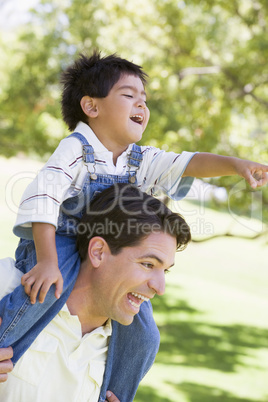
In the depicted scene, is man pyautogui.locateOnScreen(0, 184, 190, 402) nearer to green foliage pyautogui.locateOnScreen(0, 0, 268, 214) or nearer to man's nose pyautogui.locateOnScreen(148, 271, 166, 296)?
man's nose pyautogui.locateOnScreen(148, 271, 166, 296)

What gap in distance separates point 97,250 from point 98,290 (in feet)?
0.53

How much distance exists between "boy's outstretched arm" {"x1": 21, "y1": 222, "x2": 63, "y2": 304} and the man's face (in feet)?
0.75

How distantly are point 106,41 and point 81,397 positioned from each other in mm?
6175

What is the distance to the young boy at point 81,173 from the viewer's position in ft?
6.81

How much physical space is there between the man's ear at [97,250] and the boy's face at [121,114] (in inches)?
17.0

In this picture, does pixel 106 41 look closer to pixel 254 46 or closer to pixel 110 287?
pixel 254 46

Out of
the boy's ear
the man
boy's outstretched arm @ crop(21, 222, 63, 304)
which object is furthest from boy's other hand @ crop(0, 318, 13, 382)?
the boy's ear

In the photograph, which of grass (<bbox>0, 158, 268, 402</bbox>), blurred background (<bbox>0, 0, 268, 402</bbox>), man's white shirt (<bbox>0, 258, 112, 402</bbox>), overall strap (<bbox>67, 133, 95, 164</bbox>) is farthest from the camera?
grass (<bbox>0, 158, 268, 402</bbox>)

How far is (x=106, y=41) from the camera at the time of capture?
7656 mm

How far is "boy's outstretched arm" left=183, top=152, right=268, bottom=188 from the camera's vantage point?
2.19 meters

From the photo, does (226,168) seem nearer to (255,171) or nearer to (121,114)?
(255,171)

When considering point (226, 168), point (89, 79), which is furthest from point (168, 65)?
point (226, 168)

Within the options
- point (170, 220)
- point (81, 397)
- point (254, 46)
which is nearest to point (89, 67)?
point (170, 220)

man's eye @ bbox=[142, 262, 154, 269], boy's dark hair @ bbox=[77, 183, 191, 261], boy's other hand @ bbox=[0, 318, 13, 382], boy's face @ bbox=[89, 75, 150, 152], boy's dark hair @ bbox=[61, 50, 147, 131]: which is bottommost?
boy's other hand @ bbox=[0, 318, 13, 382]
